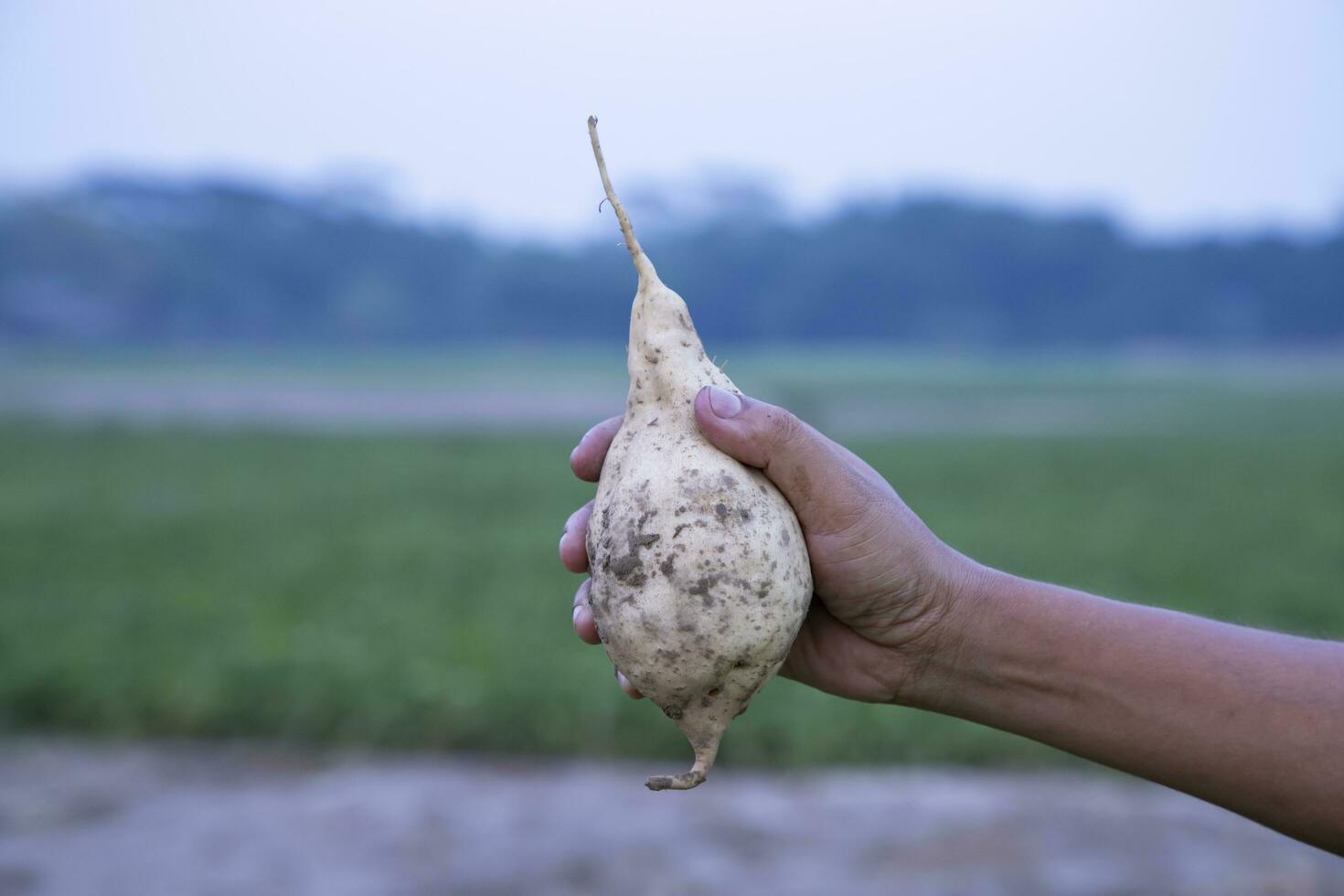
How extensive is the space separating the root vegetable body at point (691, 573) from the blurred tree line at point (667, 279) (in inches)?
2801

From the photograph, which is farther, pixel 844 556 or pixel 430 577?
pixel 430 577

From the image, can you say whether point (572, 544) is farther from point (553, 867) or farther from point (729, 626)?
point (553, 867)

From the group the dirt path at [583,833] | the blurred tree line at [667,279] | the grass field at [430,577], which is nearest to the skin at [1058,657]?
the grass field at [430,577]

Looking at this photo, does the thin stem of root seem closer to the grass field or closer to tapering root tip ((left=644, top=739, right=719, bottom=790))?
tapering root tip ((left=644, top=739, right=719, bottom=790))

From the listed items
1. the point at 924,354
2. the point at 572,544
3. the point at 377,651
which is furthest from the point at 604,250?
the point at 572,544

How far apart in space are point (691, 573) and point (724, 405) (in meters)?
0.38

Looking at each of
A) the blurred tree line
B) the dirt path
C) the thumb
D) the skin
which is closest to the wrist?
the skin

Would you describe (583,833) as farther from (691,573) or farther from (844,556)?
(691,573)

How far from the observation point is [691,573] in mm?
2295

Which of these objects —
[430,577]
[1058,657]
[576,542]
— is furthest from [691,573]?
[430,577]

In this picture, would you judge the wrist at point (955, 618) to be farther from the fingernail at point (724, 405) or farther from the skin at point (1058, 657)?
the fingernail at point (724, 405)

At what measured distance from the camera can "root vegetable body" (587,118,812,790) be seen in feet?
7.54

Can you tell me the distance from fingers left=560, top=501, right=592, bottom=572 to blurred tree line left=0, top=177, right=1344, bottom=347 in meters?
70.7

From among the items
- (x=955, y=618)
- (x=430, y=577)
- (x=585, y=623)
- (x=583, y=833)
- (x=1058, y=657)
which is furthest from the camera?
(x=430, y=577)
